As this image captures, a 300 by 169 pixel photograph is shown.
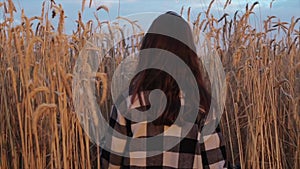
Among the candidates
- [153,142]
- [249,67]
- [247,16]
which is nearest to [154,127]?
[153,142]

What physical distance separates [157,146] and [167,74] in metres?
0.24

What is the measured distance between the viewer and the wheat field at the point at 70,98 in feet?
4.48

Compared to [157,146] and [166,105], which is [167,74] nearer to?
[166,105]

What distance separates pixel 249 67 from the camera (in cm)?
199

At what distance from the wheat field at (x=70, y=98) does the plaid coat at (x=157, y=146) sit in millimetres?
116

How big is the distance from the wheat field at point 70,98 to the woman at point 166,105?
12 cm

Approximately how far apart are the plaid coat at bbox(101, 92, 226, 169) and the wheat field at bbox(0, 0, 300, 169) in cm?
12

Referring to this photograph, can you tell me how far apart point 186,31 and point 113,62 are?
2.77 feet

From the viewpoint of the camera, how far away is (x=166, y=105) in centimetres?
142

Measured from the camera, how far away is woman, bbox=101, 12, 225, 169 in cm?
142

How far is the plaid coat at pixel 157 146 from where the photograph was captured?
1457 mm

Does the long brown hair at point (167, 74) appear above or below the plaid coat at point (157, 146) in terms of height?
above

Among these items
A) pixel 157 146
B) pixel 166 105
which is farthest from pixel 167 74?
pixel 157 146

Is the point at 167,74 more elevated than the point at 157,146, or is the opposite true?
the point at 167,74
